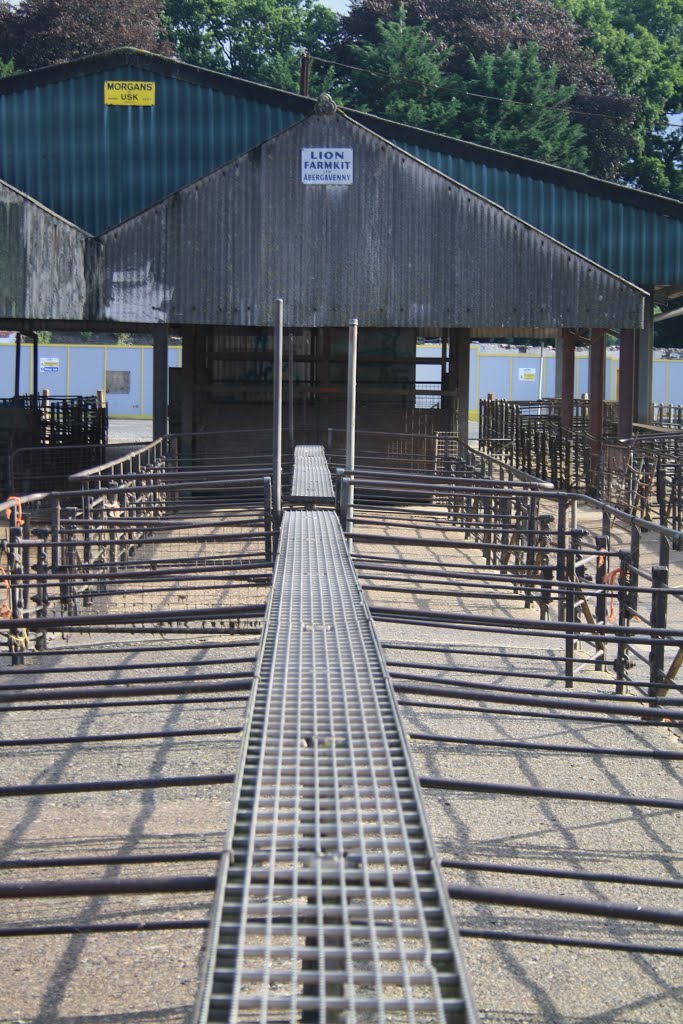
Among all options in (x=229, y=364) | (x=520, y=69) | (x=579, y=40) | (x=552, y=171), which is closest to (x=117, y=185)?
(x=229, y=364)

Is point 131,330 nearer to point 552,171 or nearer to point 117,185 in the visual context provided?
point 117,185

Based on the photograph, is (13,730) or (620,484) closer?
(13,730)

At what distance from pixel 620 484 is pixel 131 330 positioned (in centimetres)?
1424

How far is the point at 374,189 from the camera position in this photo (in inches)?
754

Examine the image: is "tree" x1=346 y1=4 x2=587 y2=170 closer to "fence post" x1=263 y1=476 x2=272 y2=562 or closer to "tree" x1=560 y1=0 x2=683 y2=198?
"tree" x1=560 y1=0 x2=683 y2=198

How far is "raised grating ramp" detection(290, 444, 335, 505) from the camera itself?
1095 centimetres

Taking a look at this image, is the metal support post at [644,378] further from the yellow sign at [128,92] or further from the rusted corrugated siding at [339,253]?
the yellow sign at [128,92]

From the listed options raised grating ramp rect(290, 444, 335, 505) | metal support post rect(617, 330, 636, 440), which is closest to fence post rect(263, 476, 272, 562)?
raised grating ramp rect(290, 444, 335, 505)

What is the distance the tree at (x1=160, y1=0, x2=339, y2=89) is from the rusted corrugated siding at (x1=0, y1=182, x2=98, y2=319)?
41532mm

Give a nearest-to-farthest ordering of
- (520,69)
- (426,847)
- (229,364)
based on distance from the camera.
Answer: (426,847), (229,364), (520,69)

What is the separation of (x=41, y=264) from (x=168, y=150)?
5.05 m

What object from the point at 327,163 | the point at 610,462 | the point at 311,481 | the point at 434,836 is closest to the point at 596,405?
the point at 610,462

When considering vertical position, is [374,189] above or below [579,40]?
below

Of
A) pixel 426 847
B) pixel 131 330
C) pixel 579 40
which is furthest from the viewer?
pixel 579 40
